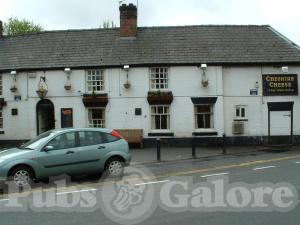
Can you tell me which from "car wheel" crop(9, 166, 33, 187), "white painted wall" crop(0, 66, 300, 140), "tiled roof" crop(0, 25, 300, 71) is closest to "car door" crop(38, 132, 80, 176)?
"car wheel" crop(9, 166, 33, 187)

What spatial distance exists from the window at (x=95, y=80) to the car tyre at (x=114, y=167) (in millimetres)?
13280

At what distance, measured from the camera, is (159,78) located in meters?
27.5

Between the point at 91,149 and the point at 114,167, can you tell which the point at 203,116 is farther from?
the point at 91,149

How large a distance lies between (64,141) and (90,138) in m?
0.86

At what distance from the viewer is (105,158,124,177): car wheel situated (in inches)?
582

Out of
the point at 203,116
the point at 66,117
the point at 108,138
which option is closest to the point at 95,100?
the point at 66,117

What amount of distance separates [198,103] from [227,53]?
3433 mm

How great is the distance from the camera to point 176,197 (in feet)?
36.1

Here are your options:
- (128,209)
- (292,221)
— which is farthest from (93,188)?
(292,221)

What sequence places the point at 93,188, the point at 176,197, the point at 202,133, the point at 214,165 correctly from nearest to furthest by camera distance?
1. the point at 176,197
2. the point at 93,188
3. the point at 214,165
4. the point at 202,133

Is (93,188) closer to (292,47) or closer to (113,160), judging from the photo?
(113,160)

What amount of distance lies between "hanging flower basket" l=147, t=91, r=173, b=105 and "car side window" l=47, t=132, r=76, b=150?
13.2 metres

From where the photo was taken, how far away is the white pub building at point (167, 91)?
2733 centimetres

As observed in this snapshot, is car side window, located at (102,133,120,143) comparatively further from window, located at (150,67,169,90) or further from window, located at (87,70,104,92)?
window, located at (87,70,104,92)
